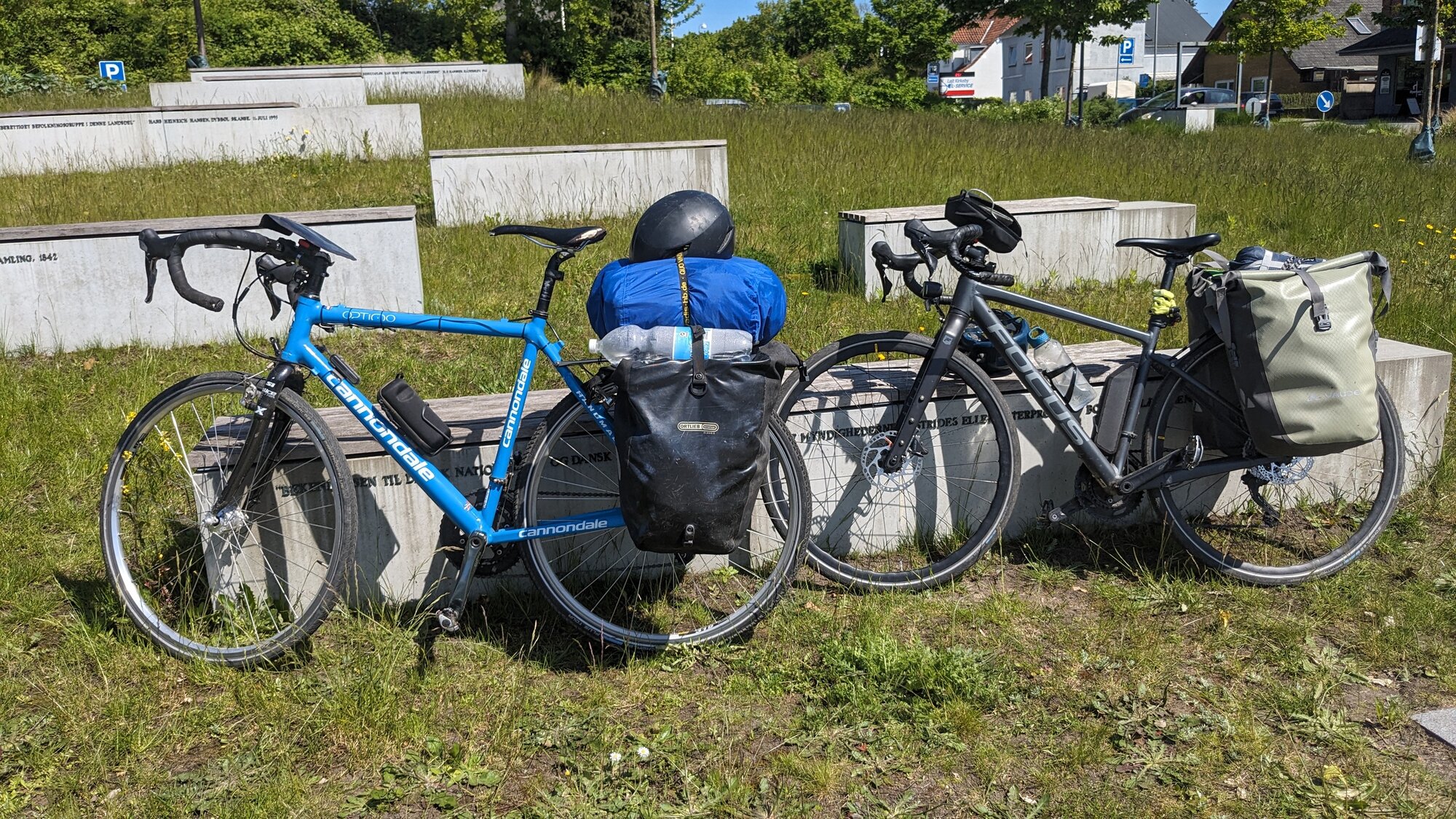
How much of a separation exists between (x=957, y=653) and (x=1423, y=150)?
46.8ft

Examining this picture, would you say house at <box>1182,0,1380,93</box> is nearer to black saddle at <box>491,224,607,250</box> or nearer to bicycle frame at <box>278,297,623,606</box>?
black saddle at <box>491,224,607,250</box>

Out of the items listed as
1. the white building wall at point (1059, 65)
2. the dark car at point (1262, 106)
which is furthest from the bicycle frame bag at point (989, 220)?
the white building wall at point (1059, 65)

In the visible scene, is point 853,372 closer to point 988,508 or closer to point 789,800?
point 988,508

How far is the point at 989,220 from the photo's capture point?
12.2 feet

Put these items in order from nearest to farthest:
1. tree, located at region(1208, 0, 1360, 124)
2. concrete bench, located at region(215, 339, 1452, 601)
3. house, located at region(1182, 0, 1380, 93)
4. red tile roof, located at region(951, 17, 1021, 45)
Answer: concrete bench, located at region(215, 339, 1452, 601) < tree, located at region(1208, 0, 1360, 124) < house, located at region(1182, 0, 1380, 93) < red tile roof, located at region(951, 17, 1021, 45)

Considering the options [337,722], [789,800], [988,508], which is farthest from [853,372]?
[337,722]

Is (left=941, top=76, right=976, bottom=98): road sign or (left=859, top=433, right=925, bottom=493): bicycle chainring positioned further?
(left=941, top=76, right=976, bottom=98): road sign

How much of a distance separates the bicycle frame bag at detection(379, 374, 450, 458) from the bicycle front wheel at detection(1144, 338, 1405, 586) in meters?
2.48

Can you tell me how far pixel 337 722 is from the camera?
308cm

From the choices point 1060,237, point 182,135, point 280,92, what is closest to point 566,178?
point 1060,237

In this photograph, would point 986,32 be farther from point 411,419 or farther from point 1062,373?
point 411,419

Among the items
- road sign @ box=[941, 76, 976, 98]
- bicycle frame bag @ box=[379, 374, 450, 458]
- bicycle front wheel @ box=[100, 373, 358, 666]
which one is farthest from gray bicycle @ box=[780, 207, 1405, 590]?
road sign @ box=[941, 76, 976, 98]

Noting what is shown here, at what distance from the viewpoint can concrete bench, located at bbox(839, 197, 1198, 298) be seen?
743 cm

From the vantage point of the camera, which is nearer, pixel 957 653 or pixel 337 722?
pixel 337 722
